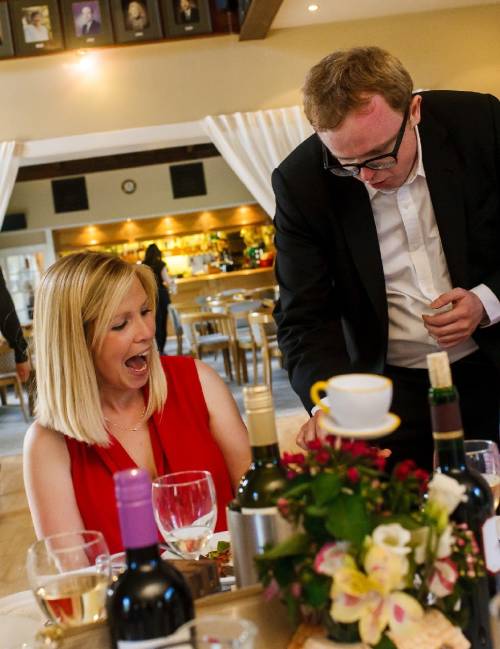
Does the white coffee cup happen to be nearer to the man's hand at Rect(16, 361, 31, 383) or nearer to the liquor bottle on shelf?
the liquor bottle on shelf

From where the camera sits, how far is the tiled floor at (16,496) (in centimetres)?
430

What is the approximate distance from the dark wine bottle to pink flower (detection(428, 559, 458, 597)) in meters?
0.23

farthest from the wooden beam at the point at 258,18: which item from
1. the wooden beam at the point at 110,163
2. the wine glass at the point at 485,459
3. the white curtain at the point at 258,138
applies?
the wooden beam at the point at 110,163

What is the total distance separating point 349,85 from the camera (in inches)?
72.0

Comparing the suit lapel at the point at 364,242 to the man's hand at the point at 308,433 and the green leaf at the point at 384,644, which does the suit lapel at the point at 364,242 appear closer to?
the man's hand at the point at 308,433

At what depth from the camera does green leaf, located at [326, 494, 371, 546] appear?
32.3 inches

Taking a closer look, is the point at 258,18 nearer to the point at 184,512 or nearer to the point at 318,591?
the point at 184,512

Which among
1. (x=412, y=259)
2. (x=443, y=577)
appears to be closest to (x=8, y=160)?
(x=412, y=259)

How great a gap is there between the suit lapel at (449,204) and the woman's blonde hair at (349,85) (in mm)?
304

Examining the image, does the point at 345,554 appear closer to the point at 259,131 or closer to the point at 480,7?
the point at 259,131

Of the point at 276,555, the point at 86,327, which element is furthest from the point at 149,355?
the point at 276,555

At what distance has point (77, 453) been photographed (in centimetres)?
206

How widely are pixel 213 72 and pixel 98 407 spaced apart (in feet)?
Answer: 18.9

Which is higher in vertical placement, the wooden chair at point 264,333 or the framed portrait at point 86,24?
the framed portrait at point 86,24
